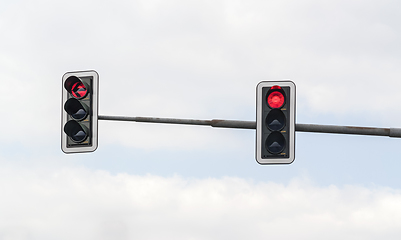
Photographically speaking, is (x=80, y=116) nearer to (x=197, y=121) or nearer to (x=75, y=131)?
(x=75, y=131)

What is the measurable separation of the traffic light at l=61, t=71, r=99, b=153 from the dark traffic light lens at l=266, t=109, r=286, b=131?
2.34 metres

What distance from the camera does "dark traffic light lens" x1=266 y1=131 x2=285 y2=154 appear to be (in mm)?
7566

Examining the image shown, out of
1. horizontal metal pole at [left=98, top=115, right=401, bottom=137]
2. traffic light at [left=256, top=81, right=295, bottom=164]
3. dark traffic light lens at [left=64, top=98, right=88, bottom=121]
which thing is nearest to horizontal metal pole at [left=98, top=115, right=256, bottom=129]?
horizontal metal pole at [left=98, top=115, right=401, bottom=137]

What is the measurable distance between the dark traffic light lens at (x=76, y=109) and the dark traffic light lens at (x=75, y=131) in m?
0.10

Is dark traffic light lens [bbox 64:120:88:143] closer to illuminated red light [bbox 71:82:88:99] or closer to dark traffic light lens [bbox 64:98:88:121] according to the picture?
dark traffic light lens [bbox 64:98:88:121]

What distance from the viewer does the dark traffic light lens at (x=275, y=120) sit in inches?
297

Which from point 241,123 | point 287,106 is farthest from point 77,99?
point 287,106

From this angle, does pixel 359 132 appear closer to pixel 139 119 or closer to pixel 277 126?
pixel 277 126

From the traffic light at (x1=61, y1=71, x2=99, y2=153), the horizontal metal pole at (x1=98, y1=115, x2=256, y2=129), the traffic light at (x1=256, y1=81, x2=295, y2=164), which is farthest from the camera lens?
the traffic light at (x1=61, y1=71, x2=99, y2=153)

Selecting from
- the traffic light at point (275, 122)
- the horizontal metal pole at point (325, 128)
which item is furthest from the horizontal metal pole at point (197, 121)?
the traffic light at point (275, 122)

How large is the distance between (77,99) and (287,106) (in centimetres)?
282

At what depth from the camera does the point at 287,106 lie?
756 cm

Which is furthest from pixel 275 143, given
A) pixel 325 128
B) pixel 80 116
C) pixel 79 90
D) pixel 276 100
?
pixel 79 90

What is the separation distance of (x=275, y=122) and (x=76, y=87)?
277cm
